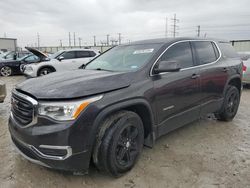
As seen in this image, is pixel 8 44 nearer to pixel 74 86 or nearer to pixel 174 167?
pixel 74 86

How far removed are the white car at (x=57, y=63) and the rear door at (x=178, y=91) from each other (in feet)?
25.6

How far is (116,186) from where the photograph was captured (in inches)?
102

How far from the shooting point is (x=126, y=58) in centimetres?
352

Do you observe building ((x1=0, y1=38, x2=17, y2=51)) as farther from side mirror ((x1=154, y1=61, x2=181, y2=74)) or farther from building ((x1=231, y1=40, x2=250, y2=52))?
side mirror ((x1=154, y1=61, x2=181, y2=74))

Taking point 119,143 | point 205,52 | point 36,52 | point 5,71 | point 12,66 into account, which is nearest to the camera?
point 119,143

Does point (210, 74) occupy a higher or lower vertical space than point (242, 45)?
lower

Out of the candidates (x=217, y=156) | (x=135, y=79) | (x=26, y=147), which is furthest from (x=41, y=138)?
(x=217, y=156)

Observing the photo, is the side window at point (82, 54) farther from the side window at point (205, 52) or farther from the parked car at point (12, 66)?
the side window at point (205, 52)

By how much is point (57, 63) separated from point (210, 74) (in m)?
8.49

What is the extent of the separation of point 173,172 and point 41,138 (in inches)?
68.2

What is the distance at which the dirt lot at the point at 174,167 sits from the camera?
8.69 feet

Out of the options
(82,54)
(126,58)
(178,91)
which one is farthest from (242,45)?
(126,58)

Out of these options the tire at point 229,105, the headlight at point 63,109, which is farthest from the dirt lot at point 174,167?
the headlight at point 63,109

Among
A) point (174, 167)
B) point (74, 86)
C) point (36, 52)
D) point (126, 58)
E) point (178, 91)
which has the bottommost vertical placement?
point (174, 167)
